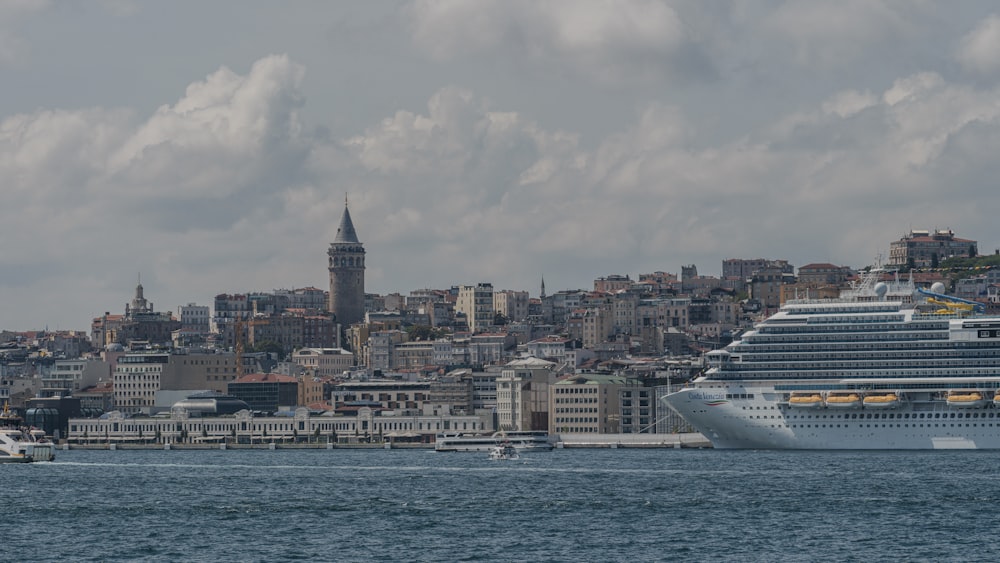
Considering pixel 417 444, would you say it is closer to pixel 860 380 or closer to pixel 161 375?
pixel 161 375

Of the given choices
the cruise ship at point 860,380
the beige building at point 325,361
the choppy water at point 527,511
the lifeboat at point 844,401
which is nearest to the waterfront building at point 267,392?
the beige building at point 325,361

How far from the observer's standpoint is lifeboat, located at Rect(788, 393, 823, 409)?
98250mm

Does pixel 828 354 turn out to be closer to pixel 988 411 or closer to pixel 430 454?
pixel 988 411

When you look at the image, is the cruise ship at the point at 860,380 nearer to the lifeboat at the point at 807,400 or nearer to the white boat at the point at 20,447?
the lifeboat at the point at 807,400

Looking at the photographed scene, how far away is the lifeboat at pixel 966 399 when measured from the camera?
9688 centimetres

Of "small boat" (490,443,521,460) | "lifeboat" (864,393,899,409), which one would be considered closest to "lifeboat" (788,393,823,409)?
"lifeboat" (864,393,899,409)

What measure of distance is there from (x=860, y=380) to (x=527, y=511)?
128 feet

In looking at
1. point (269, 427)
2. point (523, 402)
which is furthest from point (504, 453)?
point (269, 427)

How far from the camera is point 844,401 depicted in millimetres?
97812

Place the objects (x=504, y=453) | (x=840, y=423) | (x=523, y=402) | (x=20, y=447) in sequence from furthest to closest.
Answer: (x=523, y=402)
(x=504, y=453)
(x=20, y=447)
(x=840, y=423)

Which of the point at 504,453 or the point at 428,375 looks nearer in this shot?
the point at 504,453

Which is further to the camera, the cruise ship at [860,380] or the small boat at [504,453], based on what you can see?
the small boat at [504,453]

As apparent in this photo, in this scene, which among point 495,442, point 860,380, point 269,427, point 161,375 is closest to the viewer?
point 860,380

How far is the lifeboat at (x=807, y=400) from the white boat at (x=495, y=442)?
18266 millimetres
